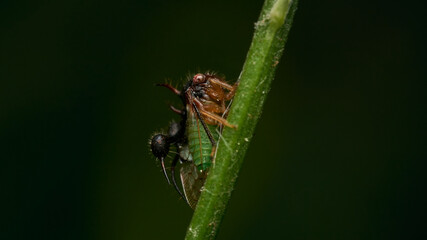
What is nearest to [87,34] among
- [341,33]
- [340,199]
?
[341,33]

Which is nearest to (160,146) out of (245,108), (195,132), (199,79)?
(195,132)

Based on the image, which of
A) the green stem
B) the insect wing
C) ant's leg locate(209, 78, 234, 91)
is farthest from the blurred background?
the green stem

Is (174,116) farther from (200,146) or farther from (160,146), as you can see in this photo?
(200,146)

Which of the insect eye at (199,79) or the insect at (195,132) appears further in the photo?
the insect eye at (199,79)

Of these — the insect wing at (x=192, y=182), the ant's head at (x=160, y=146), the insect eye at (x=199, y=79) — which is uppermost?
the insect eye at (x=199, y=79)

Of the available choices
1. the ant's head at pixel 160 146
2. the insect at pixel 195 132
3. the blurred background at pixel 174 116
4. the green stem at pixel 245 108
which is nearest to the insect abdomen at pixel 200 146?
the insect at pixel 195 132

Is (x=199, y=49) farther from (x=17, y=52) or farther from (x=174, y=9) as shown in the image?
(x=17, y=52)

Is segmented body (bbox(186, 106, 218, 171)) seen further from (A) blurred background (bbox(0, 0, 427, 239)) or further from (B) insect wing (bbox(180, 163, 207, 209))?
(A) blurred background (bbox(0, 0, 427, 239))

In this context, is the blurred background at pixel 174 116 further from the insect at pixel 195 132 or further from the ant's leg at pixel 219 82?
the ant's leg at pixel 219 82
